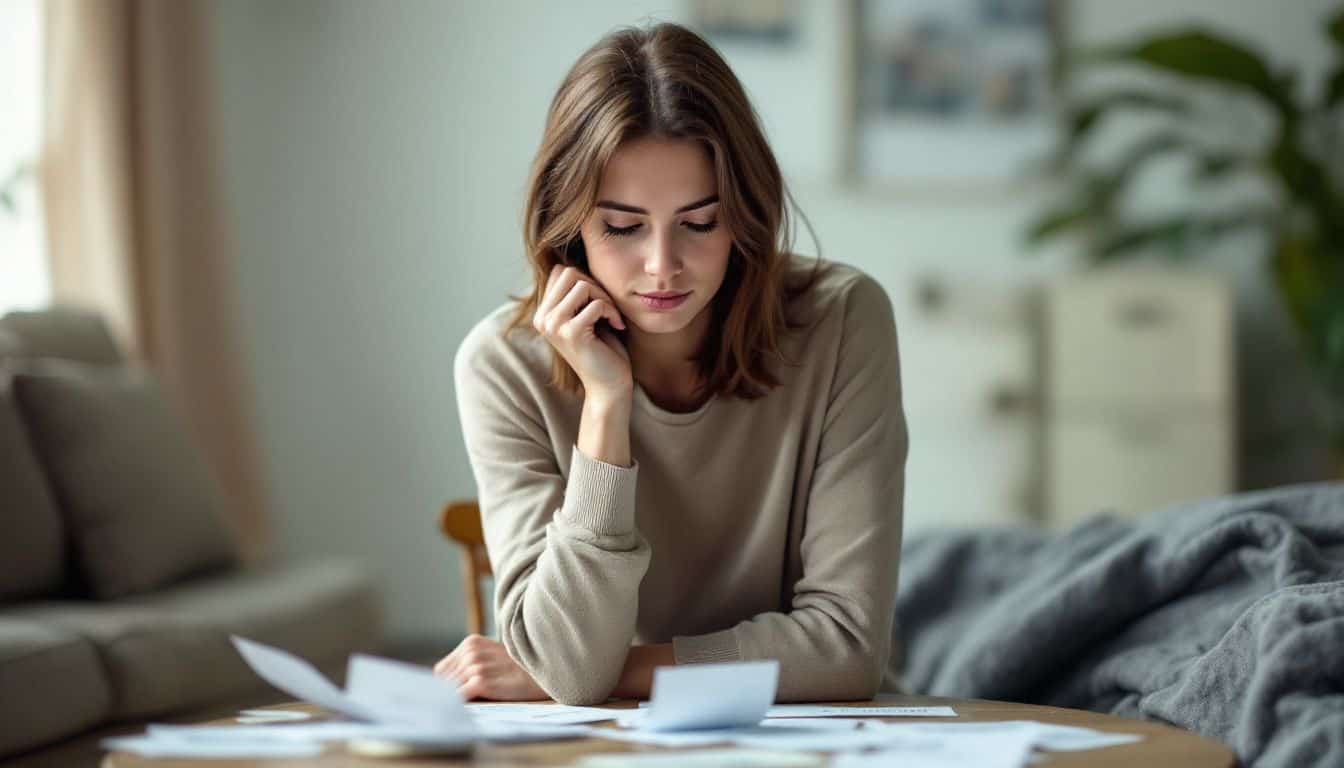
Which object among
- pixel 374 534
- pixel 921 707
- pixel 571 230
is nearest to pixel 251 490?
pixel 374 534

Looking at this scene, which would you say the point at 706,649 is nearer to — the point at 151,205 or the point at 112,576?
the point at 112,576

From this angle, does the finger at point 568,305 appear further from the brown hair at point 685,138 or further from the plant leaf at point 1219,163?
the plant leaf at point 1219,163

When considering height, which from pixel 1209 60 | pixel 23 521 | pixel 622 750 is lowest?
pixel 23 521

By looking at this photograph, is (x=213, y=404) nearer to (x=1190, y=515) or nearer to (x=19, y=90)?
(x=19, y=90)

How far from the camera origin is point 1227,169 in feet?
13.3

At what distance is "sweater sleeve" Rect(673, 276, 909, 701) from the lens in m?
1.35

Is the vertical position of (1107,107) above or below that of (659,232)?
above

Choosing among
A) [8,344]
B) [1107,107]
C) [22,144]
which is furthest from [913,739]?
[1107,107]

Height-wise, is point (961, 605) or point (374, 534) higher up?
point (961, 605)

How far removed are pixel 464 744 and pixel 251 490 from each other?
10.2 ft

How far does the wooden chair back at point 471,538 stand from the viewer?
5.91 feet

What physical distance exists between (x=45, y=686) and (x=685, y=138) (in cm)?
125

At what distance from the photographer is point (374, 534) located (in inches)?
175

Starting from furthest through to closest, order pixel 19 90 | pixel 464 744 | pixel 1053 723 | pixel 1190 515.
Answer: pixel 19 90 < pixel 1190 515 < pixel 1053 723 < pixel 464 744
